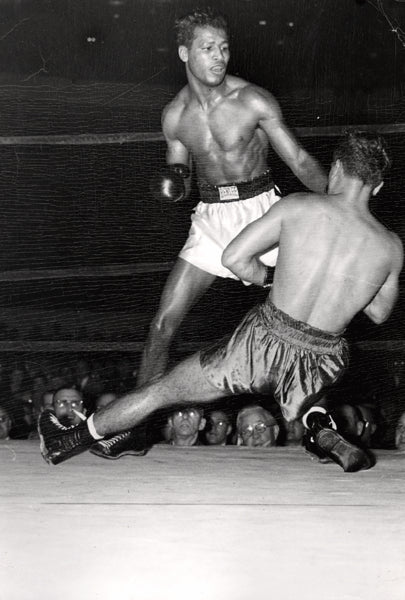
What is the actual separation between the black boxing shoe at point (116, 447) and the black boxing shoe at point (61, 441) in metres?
0.09

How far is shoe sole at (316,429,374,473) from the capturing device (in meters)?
1.98

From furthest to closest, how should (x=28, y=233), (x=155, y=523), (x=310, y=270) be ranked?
(x=28, y=233)
(x=310, y=270)
(x=155, y=523)

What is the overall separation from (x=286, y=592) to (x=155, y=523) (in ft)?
1.35

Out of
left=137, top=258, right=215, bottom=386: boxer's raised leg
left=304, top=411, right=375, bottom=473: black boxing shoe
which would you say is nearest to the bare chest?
left=137, top=258, right=215, bottom=386: boxer's raised leg

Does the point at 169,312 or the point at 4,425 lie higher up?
the point at 169,312

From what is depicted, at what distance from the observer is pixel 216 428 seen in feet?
9.98

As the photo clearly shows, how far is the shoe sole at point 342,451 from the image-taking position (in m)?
1.98

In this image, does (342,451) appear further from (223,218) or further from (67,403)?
(67,403)

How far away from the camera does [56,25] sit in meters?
4.29

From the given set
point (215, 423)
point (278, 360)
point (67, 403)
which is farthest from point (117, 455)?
point (215, 423)

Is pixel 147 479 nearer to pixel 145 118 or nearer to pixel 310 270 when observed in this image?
pixel 310 270

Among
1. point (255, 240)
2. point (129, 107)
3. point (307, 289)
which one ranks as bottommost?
point (307, 289)

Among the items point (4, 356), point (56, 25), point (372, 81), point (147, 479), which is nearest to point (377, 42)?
point (372, 81)

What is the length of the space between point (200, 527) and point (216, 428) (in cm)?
145
